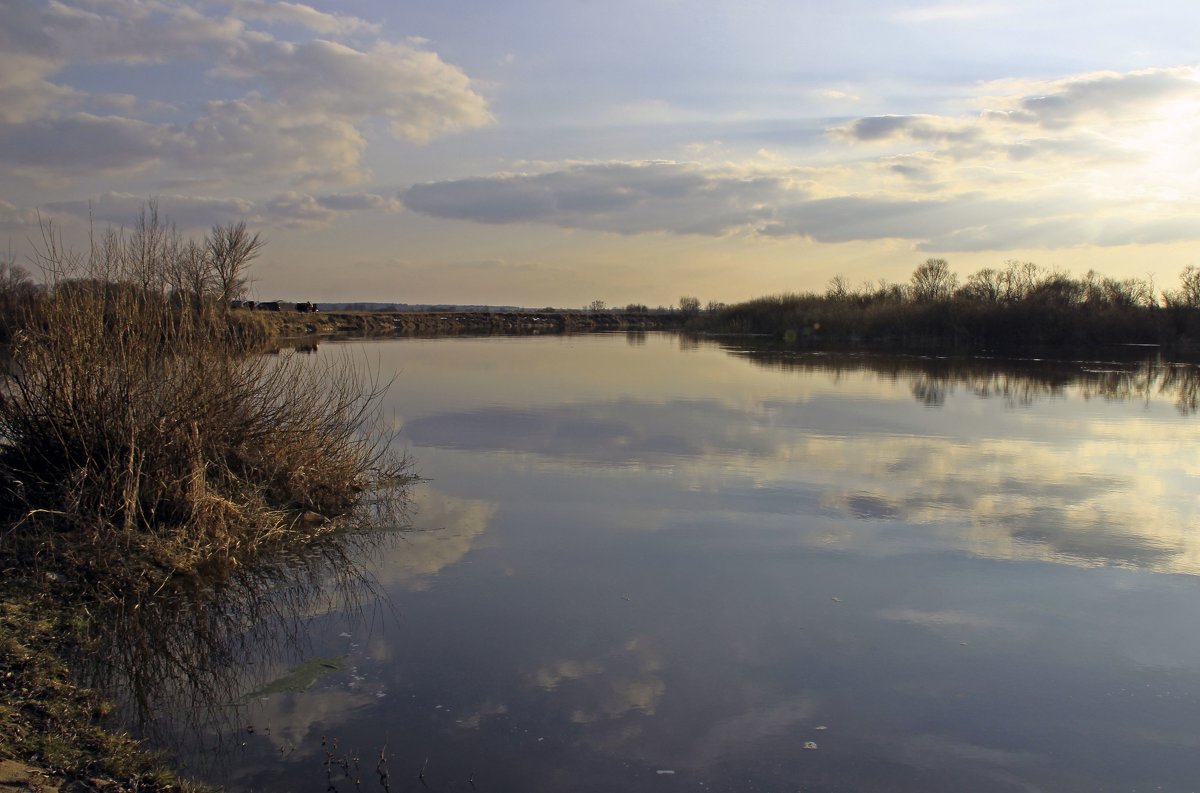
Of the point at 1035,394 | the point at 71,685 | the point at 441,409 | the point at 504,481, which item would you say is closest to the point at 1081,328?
the point at 1035,394

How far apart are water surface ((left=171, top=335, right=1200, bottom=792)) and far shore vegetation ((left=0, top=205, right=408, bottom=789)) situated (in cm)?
129

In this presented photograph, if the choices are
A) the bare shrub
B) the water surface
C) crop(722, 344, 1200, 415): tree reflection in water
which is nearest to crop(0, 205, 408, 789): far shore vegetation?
the bare shrub

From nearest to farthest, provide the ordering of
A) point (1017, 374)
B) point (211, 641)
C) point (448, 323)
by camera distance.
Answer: point (211, 641), point (1017, 374), point (448, 323)

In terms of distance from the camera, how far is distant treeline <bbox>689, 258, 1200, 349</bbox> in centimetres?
4769

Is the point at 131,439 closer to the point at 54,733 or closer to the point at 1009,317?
the point at 54,733

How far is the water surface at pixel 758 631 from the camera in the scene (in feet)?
14.4

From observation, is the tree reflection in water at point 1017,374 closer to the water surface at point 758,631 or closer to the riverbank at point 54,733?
the water surface at point 758,631

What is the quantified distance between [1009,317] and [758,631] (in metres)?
47.9

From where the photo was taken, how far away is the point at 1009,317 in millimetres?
48125

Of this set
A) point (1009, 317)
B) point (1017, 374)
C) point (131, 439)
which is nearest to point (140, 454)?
point (131, 439)

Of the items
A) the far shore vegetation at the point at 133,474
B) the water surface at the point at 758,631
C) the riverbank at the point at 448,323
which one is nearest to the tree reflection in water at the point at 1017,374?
the water surface at the point at 758,631

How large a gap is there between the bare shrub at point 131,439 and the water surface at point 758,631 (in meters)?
1.48

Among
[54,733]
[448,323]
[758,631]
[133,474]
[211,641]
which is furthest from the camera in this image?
[448,323]

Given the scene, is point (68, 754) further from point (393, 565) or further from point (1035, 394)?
point (1035, 394)
